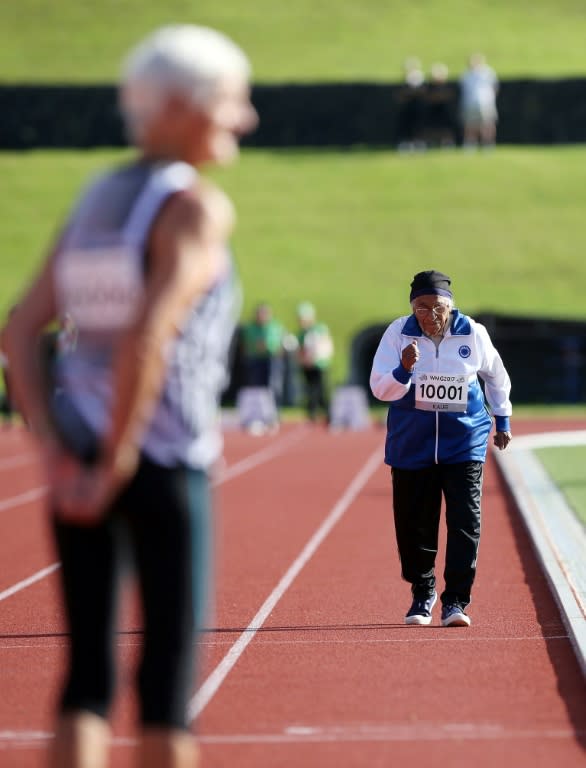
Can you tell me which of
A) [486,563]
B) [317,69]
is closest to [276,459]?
[486,563]

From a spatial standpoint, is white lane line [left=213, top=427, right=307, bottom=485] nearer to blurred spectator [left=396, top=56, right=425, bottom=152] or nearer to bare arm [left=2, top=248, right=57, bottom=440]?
bare arm [left=2, top=248, right=57, bottom=440]

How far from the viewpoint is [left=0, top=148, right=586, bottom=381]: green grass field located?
4041 centimetres

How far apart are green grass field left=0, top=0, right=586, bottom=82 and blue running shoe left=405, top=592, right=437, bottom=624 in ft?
150

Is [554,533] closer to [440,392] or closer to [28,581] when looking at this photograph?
[28,581]

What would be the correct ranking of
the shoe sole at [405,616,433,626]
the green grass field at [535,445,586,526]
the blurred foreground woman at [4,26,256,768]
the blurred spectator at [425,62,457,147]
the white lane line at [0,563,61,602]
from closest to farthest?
the blurred foreground woman at [4,26,256,768] → the shoe sole at [405,616,433,626] → the white lane line at [0,563,61,602] → the green grass field at [535,445,586,526] → the blurred spectator at [425,62,457,147]

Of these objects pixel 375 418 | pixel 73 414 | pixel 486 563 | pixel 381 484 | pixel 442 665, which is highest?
pixel 73 414

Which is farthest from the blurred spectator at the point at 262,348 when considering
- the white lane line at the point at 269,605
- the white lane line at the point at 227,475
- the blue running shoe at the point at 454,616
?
the blue running shoe at the point at 454,616

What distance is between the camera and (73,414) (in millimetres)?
3867

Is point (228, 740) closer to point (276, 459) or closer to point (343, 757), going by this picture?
point (343, 757)

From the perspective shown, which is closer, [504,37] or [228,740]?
[228,740]

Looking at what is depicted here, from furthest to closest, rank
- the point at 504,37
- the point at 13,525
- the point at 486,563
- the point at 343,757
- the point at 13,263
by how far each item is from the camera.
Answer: the point at 504,37 < the point at 13,263 < the point at 13,525 < the point at 486,563 < the point at 343,757

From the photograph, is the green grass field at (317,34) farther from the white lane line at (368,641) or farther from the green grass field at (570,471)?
the white lane line at (368,641)

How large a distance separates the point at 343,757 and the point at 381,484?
13320 mm

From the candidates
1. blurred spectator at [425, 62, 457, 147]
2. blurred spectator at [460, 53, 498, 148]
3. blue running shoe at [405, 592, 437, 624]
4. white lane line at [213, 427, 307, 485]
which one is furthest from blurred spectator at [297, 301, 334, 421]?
blue running shoe at [405, 592, 437, 624]
